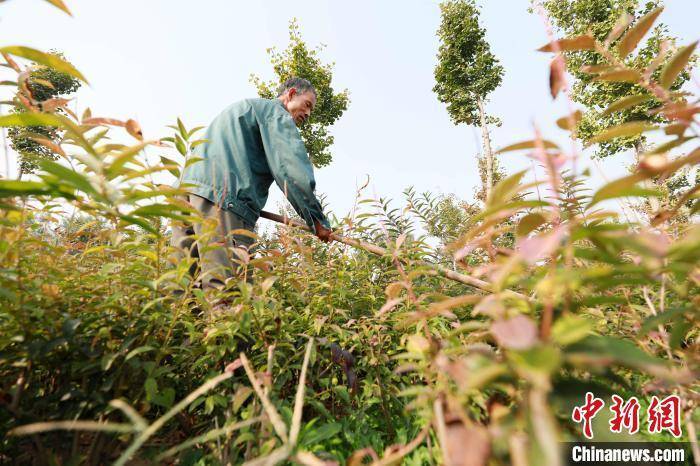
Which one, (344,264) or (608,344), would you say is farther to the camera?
(344,264)

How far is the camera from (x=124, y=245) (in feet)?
4.00

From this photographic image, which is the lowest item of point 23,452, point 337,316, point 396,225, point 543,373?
point 23,452

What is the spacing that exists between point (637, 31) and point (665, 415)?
1.10m

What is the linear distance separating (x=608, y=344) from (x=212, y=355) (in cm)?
115

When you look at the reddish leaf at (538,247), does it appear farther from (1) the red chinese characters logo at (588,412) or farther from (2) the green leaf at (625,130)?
(1) the red chinese characters logo at (588,412)

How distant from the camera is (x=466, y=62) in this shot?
16.0 meters

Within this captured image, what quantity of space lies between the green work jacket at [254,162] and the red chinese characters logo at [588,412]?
1823mm

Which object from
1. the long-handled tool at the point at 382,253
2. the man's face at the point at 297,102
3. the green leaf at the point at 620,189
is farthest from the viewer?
the man's face at the point at 297,102

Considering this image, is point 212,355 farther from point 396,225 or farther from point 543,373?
point 396,225

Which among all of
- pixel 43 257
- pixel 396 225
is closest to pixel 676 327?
pixel 43 257
